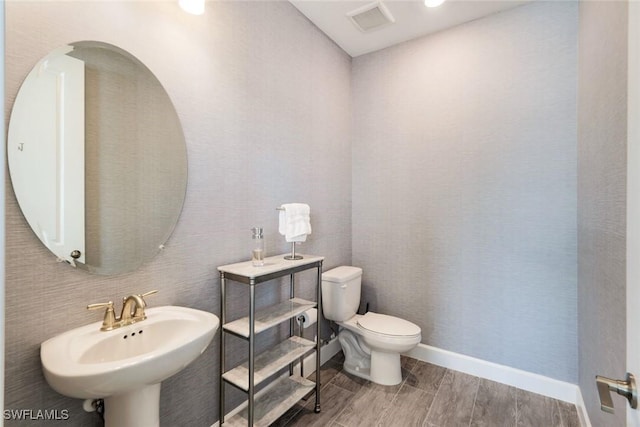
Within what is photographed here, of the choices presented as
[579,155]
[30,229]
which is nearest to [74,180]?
[30,229]

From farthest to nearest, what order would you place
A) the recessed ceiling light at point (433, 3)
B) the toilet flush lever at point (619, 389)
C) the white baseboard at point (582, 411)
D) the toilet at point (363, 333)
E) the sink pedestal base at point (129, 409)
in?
the toilet at point (363, 333)
the recessed ceiling light at point (433, 3)
the white baseboard at point (582, 411)
the sink pedestal base at point (129, 409)
the toilet flush lever at point (619, 389)

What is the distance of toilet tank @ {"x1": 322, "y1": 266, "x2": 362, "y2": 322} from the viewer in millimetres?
2264

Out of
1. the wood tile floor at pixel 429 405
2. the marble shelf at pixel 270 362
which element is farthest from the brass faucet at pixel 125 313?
the wood tile floor at pixel 429 405

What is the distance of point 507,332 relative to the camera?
2.15m

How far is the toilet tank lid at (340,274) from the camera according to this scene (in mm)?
2258

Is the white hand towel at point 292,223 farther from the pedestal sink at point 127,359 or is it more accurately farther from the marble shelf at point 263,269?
the pedestal sink at point 127,359

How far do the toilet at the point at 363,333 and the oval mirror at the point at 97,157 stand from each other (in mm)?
1339

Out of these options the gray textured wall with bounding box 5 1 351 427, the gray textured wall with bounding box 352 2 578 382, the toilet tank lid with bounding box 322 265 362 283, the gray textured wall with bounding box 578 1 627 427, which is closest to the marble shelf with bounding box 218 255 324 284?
the gray textured wall with bounding box 5 1 351 427

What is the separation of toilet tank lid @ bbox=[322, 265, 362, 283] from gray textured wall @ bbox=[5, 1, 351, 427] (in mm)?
168

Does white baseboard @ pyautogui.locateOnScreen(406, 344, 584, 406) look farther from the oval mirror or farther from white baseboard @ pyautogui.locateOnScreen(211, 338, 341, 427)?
the oval mirror

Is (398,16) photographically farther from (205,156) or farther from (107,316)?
(107,316)

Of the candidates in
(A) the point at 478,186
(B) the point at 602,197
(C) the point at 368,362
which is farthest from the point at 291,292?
(B) the point at 602,197
